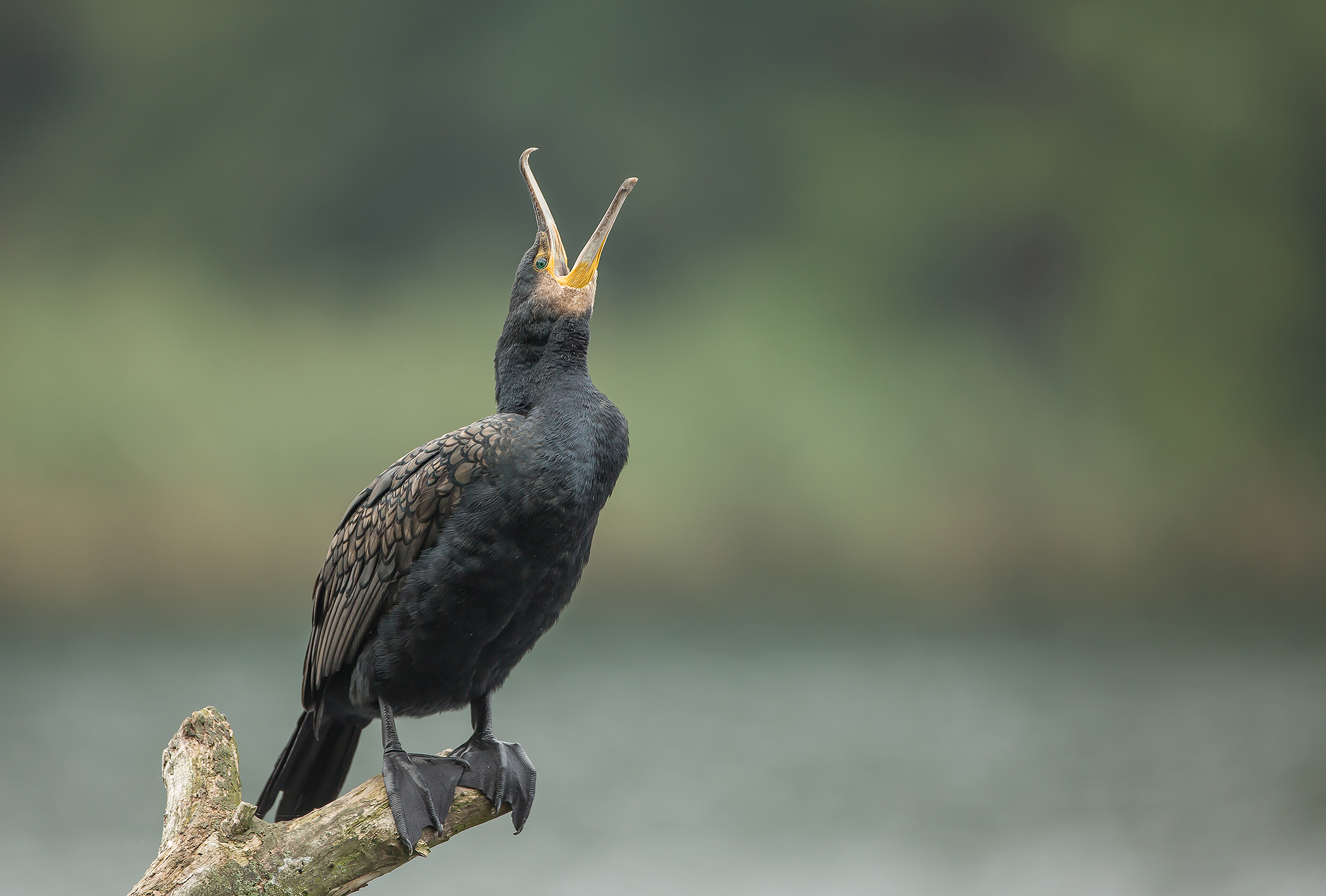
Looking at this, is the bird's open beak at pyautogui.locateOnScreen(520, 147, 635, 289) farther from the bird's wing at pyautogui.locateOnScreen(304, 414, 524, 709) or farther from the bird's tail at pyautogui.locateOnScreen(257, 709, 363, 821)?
the bird's tail at pyautogui.locateOnScreen(257, 709, 363, 821)

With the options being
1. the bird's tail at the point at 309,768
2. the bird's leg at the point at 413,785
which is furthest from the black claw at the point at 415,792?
the bird's tail at the point at 309,768

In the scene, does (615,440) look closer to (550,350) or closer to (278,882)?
(550,350)

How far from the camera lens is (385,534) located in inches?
121

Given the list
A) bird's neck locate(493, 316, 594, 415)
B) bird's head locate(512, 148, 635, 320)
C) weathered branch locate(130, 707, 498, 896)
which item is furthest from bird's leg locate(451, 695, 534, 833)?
bird's head locate(512, 148, 635, 320)

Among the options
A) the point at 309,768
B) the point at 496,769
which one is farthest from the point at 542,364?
the point at 309,768

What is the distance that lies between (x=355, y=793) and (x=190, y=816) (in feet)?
1.39

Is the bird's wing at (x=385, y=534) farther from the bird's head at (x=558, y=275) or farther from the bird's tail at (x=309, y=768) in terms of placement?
the bird's head at (x=558, y=275)

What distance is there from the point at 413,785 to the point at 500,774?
292 millimetres

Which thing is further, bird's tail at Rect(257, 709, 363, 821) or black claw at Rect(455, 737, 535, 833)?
bird's tail at Rect(257, 709, 363, 821)

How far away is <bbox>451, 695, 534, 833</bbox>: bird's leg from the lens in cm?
313

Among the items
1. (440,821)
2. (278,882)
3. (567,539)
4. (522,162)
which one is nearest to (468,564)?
(567,539)

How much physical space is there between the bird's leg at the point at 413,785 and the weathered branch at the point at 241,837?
43mm

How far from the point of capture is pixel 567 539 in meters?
2.93

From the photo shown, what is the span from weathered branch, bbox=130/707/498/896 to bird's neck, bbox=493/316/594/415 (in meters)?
1.16
